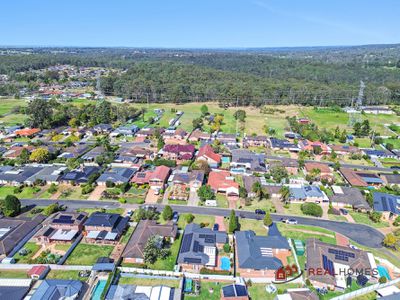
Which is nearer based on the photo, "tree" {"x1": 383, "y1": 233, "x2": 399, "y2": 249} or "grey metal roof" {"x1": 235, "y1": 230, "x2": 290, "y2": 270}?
"grey metal roof" {"x1": 235, "y1": 230, "x2": 290, "y2": 270}

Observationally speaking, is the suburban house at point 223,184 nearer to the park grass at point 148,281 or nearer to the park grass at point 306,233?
the park grass at point 306,233

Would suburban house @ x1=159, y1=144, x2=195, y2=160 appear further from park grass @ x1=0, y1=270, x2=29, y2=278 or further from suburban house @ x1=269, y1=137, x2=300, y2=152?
park grass @ x1=0, y1=270, x2=29, y2=278

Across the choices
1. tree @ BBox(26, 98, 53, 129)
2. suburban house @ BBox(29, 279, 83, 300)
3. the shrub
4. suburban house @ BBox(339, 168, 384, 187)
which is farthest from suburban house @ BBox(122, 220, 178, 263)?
tree @ BBox(26, 98, 53, 129)

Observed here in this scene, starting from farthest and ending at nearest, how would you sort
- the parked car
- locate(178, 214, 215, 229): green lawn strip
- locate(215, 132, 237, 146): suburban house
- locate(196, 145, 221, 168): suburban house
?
locate(215, 132, 237, 146): suburban house < locate(196, 145, 221, 168): suburban house < the parked car < locate(178, 214, 215, 229): green lawn strip

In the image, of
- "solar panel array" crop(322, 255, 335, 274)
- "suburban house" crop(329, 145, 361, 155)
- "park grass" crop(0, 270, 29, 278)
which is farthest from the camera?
"suburban house" crop(329, 145, 361, 155)

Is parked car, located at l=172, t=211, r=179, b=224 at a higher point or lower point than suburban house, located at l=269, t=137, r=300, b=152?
lower

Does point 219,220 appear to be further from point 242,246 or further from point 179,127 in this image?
point 179,127

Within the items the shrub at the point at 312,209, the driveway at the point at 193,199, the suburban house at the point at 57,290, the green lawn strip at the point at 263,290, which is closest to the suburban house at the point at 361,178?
the shrub at the point at 312,209

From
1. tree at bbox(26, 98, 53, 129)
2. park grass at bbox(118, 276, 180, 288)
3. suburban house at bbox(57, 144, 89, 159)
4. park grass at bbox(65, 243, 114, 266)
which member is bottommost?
park grass at bbox(65, 243, 114, 266)
